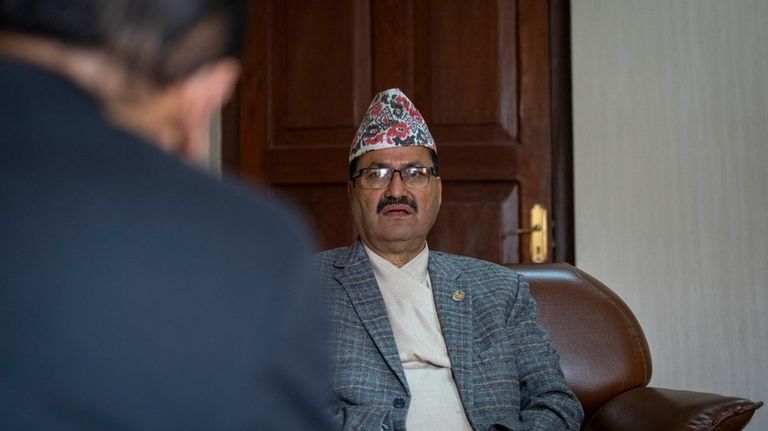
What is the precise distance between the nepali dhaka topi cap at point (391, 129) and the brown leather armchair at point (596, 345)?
0.46 m

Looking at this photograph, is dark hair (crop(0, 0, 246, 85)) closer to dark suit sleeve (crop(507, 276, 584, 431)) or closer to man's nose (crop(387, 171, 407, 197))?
dark suit sleeve (crop(507, 276, 584, 431))

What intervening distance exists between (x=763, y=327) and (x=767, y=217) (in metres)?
0.39

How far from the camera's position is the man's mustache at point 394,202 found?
7.99 feet

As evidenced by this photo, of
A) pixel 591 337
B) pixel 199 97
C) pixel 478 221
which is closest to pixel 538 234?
pixel 478 221

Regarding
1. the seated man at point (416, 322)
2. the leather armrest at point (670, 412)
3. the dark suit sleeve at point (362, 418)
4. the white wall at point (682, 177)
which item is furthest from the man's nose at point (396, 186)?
the white wall at point (682, 177)

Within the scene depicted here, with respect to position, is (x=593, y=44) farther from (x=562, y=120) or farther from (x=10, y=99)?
(x=10, y=99)

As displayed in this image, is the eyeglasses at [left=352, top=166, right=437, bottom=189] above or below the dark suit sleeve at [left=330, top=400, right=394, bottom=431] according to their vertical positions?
above

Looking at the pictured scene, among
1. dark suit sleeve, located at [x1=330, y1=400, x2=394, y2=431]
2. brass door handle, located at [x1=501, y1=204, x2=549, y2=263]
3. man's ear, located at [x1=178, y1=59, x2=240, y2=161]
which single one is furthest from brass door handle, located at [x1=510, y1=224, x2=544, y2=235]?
man's ear, located at [x1=178, y1=59, x2=240, y2=161]

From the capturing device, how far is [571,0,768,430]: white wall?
11.3 ft

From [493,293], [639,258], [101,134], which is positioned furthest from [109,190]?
[639,258]

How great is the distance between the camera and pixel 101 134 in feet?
1.75

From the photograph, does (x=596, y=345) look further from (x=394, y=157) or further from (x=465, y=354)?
(x=394, y=157)

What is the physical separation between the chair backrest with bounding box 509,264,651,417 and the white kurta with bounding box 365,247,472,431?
34cm

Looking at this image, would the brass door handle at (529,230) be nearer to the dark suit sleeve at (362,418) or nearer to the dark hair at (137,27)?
the dark suit sleeve at (362,418)
